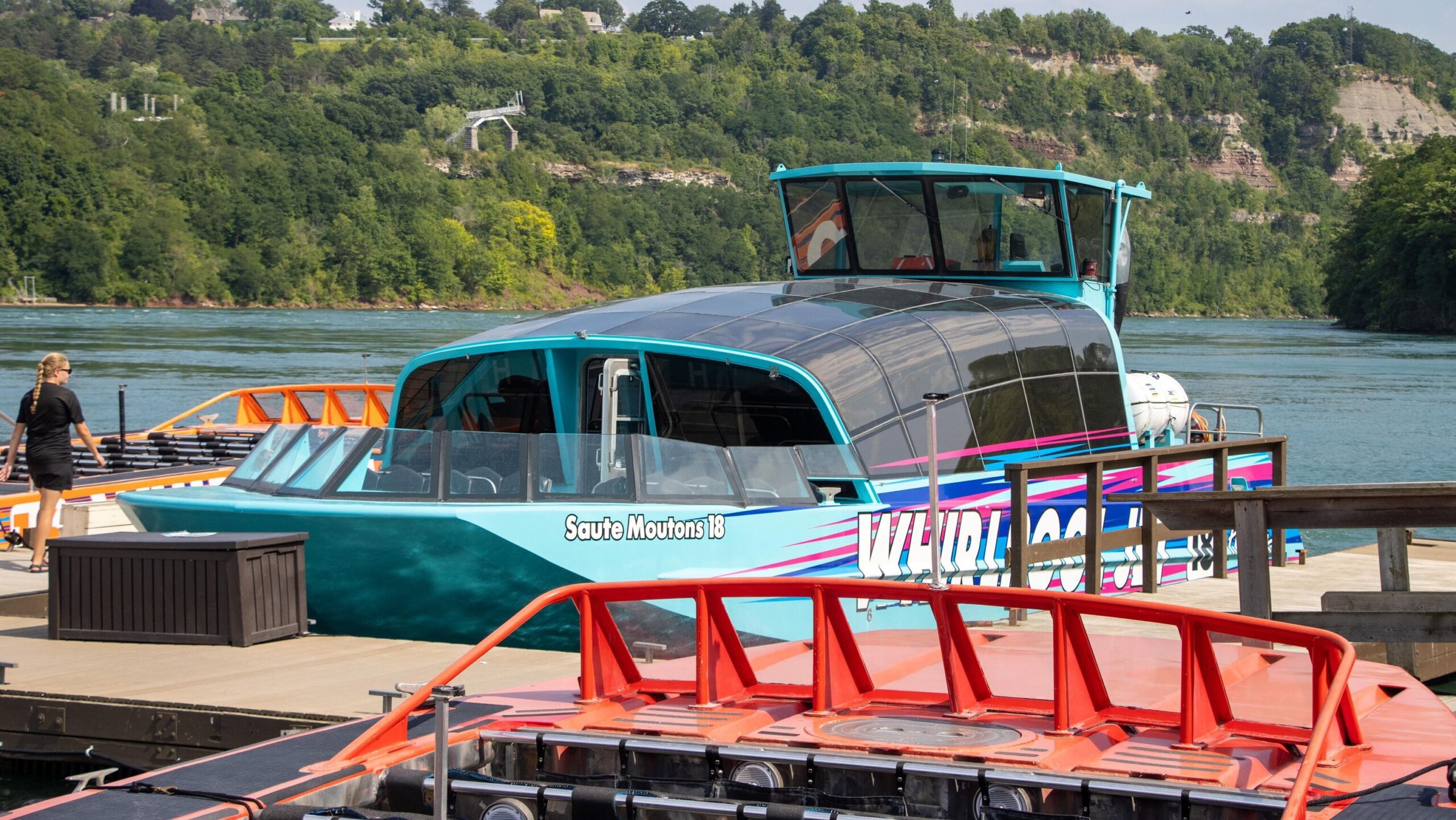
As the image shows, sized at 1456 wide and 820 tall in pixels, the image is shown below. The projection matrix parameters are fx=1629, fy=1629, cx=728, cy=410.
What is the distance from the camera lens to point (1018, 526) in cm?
1088

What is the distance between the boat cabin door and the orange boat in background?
609cm

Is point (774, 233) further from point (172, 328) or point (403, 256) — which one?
point (172, 328)

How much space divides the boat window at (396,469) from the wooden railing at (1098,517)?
3.81 m

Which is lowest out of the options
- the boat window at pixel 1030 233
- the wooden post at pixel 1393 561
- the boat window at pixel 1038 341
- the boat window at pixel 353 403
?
the wooden post at pixel 1393 561

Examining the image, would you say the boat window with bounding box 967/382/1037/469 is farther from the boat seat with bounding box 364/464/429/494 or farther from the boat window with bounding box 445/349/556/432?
the boat seat with bounding box 364/464/429/494

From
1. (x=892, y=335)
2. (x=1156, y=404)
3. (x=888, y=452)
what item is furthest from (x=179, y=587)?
(x=1156, y=404)

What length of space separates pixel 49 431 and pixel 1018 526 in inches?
306

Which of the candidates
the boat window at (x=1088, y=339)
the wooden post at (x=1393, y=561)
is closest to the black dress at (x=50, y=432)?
the boat window at (x=1088, y=339)

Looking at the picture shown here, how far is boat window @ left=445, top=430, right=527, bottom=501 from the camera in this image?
981 centimetres

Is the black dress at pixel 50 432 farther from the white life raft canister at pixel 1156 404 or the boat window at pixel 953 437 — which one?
the white life raft canister at pixel 1156 404

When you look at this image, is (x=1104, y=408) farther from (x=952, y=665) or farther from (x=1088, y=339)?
(x=952, y=665)

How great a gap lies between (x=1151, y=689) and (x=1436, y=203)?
104281mm

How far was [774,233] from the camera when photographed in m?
134

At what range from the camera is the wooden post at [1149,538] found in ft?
39.8
